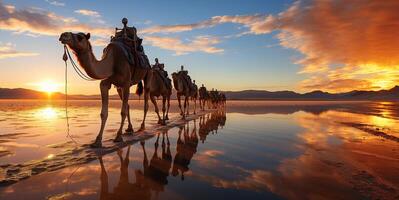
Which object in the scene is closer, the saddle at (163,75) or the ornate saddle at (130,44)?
the ornate saddle at (130,44)

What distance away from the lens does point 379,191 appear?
5285 millimetres

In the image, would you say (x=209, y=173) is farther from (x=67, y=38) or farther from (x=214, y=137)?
(x=214, y=137)

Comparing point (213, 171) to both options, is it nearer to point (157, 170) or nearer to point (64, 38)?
point (157, 170)

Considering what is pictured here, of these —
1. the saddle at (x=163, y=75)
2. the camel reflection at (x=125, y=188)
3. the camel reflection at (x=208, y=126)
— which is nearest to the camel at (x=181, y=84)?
the camel reflection at (x=208, y=126)

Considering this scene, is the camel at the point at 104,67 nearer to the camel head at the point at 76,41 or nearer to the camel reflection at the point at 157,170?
the camel head at the point at 76,41

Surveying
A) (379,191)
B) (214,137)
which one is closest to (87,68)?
(214,137)

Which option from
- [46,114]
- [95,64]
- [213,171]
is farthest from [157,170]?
[46,114]

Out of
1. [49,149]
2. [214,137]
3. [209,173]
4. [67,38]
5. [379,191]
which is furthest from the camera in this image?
[214,137]

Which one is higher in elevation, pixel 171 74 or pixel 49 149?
pixel 171 74

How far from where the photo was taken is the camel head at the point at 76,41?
7.29 metres

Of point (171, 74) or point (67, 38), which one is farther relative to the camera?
point (171, 74)

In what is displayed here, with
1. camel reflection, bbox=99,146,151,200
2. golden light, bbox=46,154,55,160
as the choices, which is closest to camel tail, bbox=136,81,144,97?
golden light, bbox=46,154,55,160

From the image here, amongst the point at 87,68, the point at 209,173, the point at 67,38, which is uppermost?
the point at 67,38

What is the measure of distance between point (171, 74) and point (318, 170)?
1572 cm
